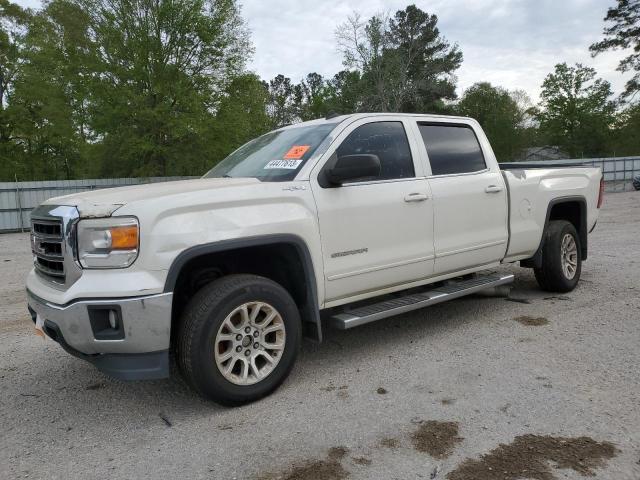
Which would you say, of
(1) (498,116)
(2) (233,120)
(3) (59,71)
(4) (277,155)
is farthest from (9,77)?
(1) (498,116)

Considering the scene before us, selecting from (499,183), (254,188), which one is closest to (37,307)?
(254,188)

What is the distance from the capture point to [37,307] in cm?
343

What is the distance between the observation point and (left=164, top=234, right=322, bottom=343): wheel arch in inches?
132

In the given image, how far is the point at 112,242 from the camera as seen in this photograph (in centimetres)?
300

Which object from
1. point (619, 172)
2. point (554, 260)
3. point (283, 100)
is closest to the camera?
point (554, 260)

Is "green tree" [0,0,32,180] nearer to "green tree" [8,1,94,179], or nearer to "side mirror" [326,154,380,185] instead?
"green tree" [8,1,94,179]

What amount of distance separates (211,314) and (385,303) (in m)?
1.61

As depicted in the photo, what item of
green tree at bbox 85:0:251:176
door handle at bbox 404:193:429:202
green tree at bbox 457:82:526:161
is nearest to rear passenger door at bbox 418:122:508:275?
door handle at bbox 404:193:429:202

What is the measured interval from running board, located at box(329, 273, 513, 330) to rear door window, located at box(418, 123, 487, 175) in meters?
Answer: 1.06

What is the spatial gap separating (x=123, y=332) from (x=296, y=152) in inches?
73.4

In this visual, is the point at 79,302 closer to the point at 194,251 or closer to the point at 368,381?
the point at 194,251

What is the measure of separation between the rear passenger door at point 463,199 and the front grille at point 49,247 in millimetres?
2881

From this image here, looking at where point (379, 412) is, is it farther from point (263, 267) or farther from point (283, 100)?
point (283, 100)

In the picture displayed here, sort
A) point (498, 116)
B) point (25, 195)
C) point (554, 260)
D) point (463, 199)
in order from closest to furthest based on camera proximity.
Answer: point (463, 199), point (554, 260), point (25, 195), point (498, 116)
